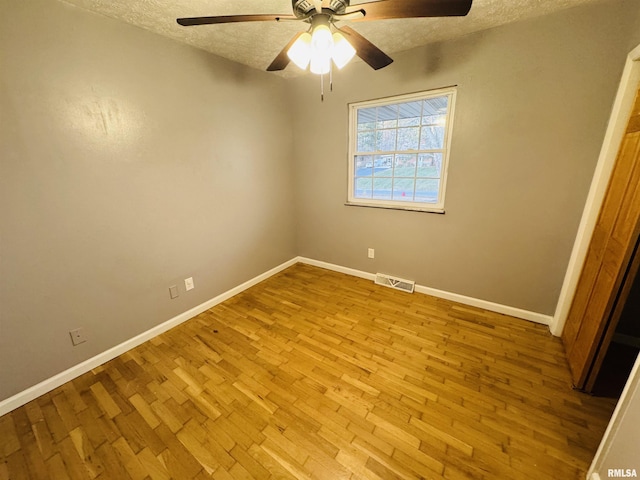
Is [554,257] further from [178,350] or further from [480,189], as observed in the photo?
[178,350]

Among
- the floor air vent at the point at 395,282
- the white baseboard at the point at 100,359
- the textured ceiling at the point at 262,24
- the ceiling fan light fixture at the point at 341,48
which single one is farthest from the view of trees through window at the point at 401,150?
the white baseboard at the point at 100,359

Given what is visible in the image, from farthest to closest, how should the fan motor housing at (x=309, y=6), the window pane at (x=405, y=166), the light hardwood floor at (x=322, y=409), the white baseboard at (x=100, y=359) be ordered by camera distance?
the window pane at (x=405, y=166)
the white baseboard at (x=100, y=359)
the light hardwood floor at (x=322, y=409)
the fan motor housing at (x=309, y=6)

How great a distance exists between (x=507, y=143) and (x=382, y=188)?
119cm

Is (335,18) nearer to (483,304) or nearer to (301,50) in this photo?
(301,50)

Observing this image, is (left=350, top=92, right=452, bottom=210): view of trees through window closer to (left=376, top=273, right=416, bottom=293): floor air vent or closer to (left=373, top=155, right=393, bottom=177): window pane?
(left=373, top=155, right=393, bottom=177): window pane

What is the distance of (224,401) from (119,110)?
2115 mm

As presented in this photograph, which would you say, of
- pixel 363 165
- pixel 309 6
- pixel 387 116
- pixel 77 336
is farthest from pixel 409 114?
pixel 77 336

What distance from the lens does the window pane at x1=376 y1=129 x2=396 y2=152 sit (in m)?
2.70

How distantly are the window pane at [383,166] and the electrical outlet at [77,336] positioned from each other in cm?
297

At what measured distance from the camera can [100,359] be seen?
1.90m

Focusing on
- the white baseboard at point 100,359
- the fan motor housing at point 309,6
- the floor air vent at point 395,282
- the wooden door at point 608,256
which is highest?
the fan motor housing at point 309,6

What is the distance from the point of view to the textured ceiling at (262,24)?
158 centimetres

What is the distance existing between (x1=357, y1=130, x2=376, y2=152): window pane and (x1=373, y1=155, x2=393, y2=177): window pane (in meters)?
0.13

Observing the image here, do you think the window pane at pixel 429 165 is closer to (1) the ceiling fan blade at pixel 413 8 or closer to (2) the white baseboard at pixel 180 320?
(2) the white baseboard at pixel 180 320
